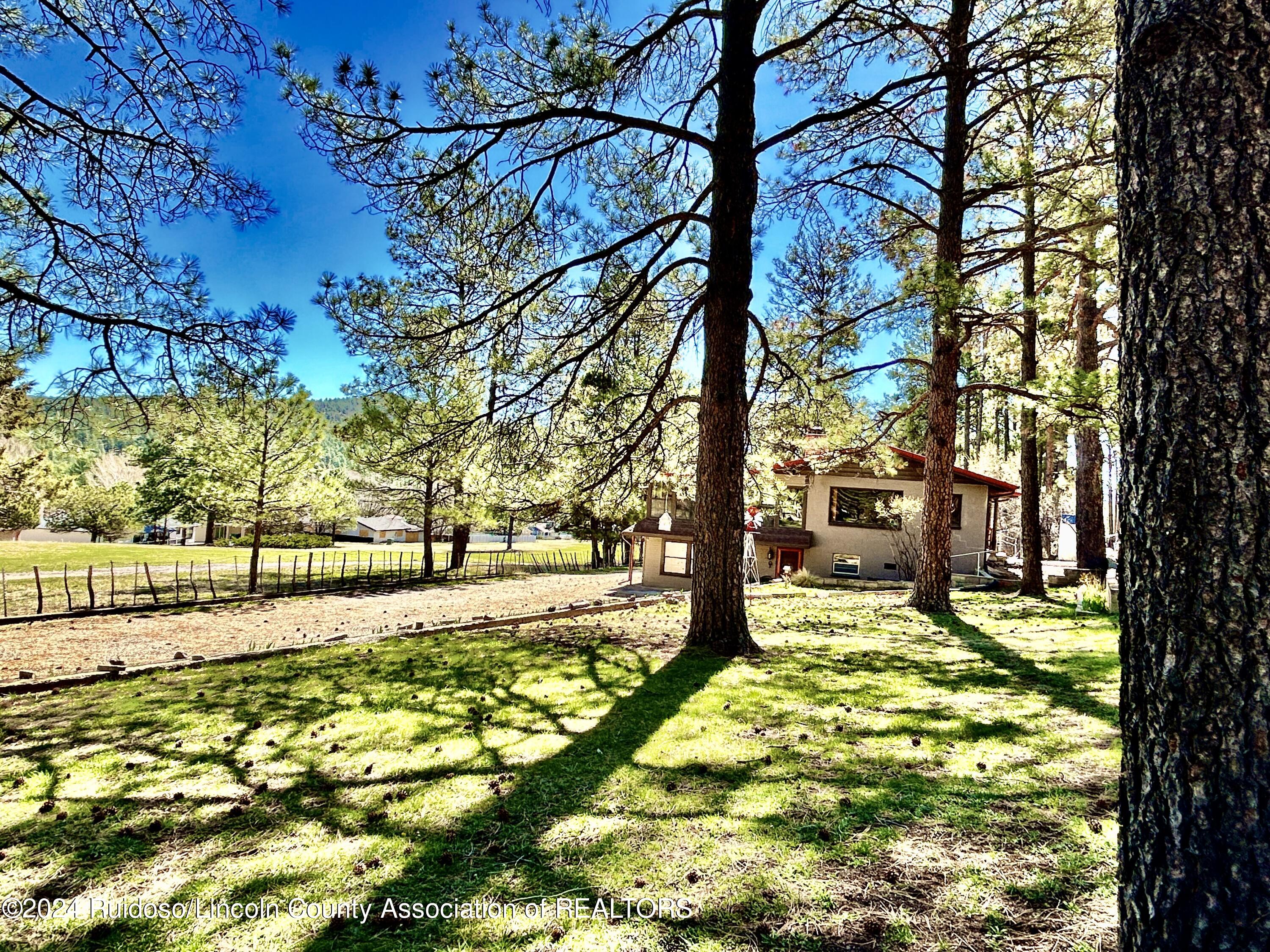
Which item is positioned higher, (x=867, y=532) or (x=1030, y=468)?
(x=1030, y=468)

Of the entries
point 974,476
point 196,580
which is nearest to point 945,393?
point 974,476

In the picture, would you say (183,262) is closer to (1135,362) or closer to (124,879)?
(124,879)

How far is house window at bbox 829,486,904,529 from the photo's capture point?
1970 centimetres

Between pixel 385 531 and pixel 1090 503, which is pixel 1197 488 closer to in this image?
pixel 1090 503

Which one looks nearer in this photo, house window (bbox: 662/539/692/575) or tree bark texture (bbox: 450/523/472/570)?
house window (bbox: 662/539/692/575)

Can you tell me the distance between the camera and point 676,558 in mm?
23875

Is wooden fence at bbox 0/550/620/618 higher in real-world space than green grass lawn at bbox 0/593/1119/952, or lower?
lower

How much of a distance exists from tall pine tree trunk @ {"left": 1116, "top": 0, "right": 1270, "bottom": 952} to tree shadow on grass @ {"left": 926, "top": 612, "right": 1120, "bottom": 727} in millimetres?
1848

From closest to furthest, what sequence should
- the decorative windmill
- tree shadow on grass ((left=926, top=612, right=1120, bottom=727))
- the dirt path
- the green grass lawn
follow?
the green grass lawn
tree shadow on grass ((left=926, top=612, right=1120, bottom=727))
the dirt path
the decorative windmill

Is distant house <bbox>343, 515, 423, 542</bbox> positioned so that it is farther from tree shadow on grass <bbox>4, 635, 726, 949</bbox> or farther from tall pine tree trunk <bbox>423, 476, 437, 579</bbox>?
tree shadow on grass <bbox>4, 635, 726, 949</bbox>

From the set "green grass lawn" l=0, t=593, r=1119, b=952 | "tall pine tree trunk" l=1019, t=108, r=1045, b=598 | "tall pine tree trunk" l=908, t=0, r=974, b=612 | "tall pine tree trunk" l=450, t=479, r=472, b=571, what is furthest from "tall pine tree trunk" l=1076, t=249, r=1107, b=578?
"tall pine tree trunk" l=450, t=479, r=472, b=571

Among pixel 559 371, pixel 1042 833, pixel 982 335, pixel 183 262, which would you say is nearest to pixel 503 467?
pixel 559 371

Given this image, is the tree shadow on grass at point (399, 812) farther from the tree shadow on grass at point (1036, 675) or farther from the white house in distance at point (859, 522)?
the white house in distance at point (859, 522)

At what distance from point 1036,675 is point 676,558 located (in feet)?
61.6
